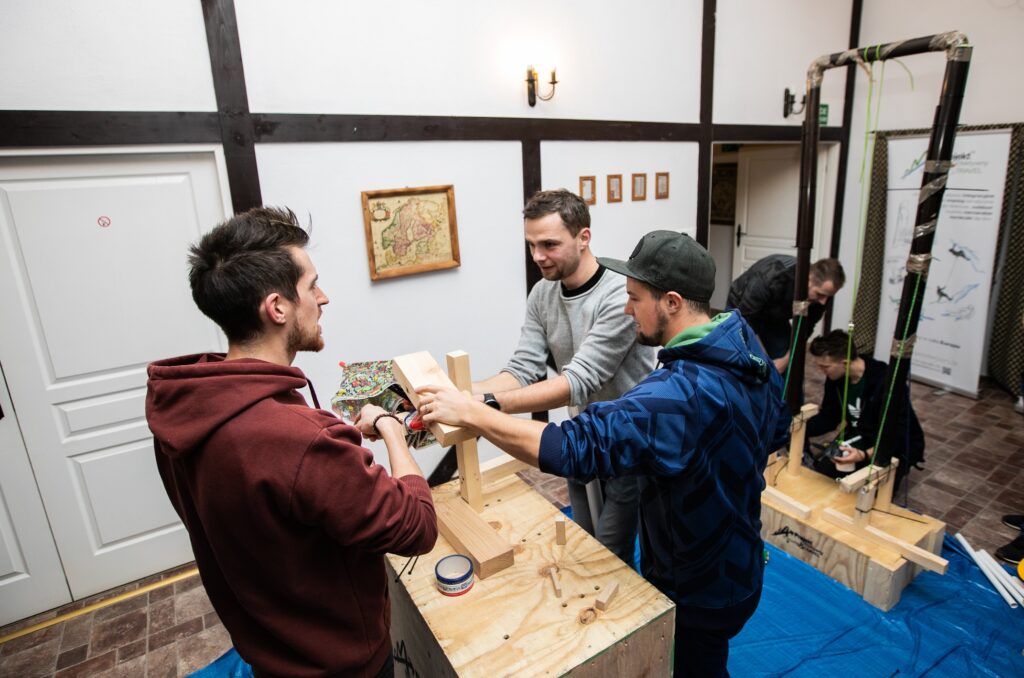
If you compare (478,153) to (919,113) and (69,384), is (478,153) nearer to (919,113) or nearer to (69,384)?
(69,384)

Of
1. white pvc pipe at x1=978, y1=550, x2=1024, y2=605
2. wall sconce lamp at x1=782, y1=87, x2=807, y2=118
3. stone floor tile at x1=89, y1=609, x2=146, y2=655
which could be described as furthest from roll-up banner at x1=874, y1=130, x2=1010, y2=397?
stone floor tile at x1=89, y1=609, x2=146, y2=655

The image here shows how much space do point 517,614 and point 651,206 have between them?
4024 millimetres

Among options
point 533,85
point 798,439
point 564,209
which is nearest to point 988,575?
point 798,439

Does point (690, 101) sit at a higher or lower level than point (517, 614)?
higher

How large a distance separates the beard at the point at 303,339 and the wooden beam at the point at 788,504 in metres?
2.69

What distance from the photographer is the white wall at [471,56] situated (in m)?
2.99

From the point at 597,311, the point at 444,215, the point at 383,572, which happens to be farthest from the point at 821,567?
the point at 444,215

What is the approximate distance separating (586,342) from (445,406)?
700mm

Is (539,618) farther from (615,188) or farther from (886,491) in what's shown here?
(615,188)

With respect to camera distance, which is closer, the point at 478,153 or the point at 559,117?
the point at 478,153

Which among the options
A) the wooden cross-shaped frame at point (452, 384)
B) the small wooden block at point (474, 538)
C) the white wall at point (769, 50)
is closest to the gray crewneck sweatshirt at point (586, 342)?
the wooden cross-shaped frame at point (452, 384)

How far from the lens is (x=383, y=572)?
4.30ft

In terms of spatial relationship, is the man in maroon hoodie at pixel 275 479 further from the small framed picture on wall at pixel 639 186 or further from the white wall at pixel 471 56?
the small framed picture on wall at pixel 639 186

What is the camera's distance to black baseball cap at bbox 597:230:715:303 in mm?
1521
